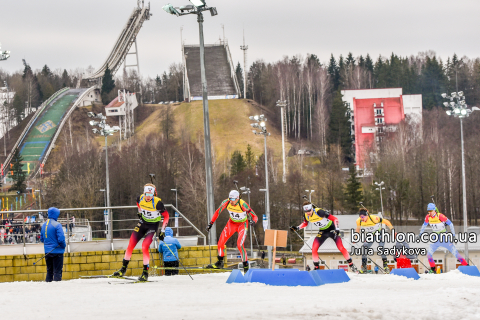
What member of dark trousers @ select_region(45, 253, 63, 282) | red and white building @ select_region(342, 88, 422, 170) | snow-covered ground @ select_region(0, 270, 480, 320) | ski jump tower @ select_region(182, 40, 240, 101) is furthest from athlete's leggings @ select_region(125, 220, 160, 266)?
ski jump tower @ select_region(182, 40, 240, 101)

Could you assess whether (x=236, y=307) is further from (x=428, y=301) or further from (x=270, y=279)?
(x=270, y=279)

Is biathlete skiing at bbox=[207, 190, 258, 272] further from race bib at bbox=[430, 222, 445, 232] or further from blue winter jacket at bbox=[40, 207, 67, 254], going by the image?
race bib at bbox=[430, 222, 445, 232]

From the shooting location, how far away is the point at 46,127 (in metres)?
108

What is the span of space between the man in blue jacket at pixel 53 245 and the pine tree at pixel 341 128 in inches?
3661

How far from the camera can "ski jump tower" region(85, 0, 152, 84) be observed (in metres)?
108

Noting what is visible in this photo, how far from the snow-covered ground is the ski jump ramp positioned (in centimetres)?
8412

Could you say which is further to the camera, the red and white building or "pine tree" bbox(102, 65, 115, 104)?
"pine tree" bbox(102, 65, 115, 104)

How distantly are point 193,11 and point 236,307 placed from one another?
13.5 metres

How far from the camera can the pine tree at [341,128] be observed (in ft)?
339

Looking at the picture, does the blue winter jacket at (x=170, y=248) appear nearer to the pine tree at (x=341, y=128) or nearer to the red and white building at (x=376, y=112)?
the red and white building at (x=376, y=112)

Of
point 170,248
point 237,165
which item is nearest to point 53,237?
point 170,248

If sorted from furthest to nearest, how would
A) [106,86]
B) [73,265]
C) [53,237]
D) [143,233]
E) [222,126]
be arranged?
[106,86] < [222,126] < [73,265] < [53,237] < [143,233]

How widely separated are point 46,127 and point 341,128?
5512 cm

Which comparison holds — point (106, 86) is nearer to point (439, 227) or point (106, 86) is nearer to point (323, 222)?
point (439, 227)
